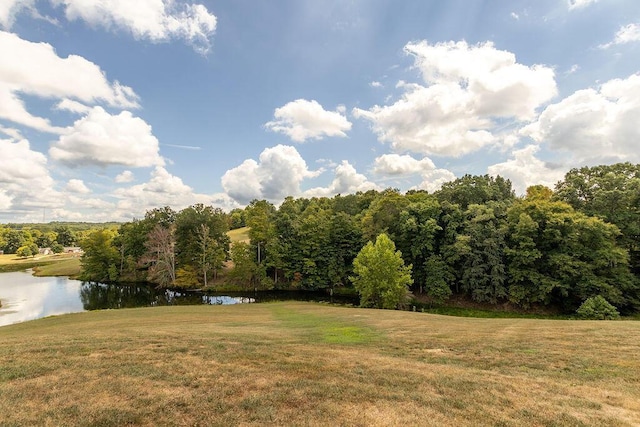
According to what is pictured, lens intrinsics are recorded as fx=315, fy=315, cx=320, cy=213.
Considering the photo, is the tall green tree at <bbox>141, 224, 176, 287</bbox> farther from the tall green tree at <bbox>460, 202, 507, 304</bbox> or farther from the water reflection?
the tall green tree at <bbox>460, 202, 507, 304</bbox>

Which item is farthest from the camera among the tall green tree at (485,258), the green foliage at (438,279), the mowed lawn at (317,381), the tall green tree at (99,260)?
the tall green tree at (99,260)

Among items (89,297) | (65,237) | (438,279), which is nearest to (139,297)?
(89,297)

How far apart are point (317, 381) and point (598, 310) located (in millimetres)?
34954

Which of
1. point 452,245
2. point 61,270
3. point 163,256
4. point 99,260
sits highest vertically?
point 452,245

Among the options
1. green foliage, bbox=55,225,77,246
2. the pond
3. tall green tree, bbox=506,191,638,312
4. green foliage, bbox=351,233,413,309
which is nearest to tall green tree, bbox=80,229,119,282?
the pond

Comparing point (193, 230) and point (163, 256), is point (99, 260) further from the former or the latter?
point (193, 230)

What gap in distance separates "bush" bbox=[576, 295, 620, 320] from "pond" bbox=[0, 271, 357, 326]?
2544 cm

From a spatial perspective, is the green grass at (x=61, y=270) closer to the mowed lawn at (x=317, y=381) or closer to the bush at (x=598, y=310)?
the mowed lawn at (x=317, y=381)

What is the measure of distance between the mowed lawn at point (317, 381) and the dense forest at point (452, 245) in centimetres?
2753

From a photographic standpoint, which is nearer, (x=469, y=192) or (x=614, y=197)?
(x=614, y=197)

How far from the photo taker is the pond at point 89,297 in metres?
37.8

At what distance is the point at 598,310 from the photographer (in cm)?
3022

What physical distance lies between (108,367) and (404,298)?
32.6 meters

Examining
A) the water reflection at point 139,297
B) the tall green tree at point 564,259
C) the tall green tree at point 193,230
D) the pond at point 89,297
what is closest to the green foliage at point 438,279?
the tall green tree at point 564,259
